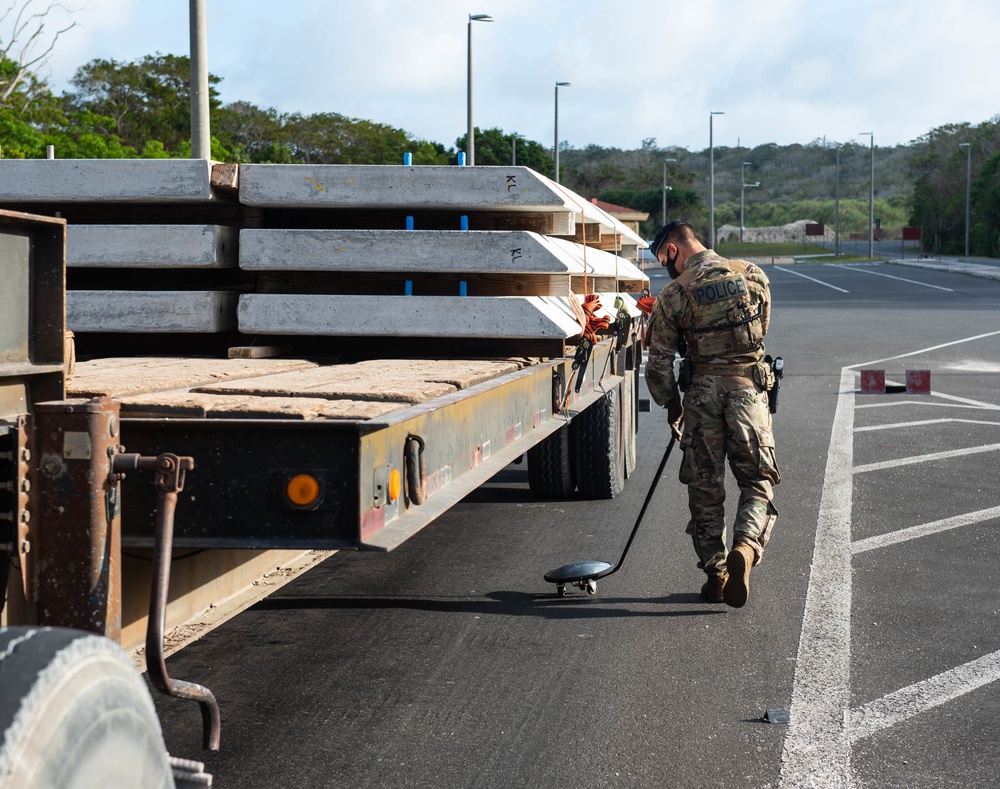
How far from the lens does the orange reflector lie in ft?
10.0

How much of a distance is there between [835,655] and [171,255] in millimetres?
3260

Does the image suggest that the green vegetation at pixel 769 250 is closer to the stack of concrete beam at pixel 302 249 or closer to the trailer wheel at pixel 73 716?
the stack of concrete beam at pixel 302 249

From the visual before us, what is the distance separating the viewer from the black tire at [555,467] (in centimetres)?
860

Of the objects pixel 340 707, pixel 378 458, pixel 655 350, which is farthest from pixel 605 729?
pixel 655 350

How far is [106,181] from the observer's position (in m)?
5.42

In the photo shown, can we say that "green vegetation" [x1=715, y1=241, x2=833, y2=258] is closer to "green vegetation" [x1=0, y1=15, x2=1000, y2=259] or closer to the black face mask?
"green vegetation" [x1=0, y1=15, x2=1000, y2=259]

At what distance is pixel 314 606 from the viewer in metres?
5.93

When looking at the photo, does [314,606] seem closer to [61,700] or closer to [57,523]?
[57,523]

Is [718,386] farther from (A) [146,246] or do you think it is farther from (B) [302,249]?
(A) [146,246]

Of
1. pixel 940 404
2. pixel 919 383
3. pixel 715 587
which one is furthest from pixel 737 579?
pixel 919 383

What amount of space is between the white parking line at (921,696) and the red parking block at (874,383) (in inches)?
441

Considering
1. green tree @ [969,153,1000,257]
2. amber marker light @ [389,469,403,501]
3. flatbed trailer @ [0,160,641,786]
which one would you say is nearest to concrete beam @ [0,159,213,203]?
flatbed trailer @ [0,160,641,786]

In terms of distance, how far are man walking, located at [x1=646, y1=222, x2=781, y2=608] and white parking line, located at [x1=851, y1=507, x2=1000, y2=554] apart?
1167 mm

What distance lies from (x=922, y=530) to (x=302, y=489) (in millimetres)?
5607
